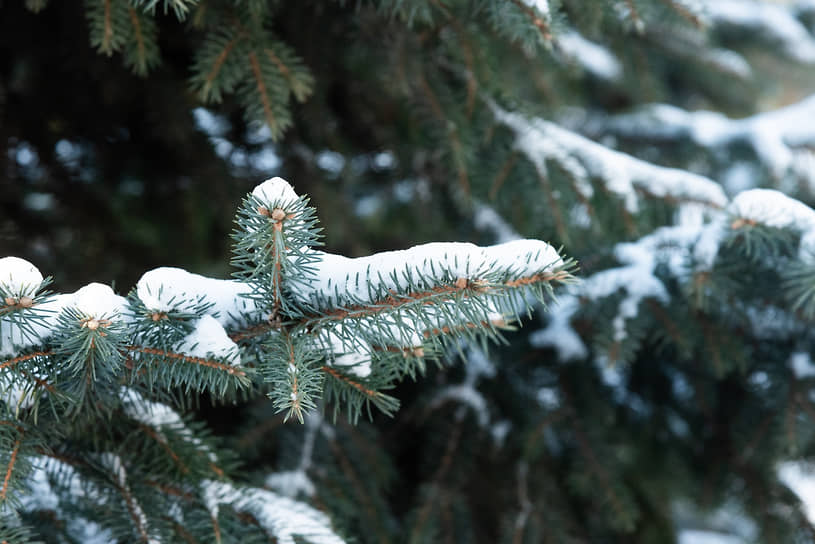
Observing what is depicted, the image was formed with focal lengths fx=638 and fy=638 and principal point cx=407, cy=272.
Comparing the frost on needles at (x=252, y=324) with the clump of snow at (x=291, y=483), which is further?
the clump of snow at (x=291, y=483)

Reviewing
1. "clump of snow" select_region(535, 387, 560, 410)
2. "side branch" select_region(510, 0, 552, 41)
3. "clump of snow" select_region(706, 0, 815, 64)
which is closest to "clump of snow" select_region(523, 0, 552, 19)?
"side branch" select_region(510, 0, 552, 41)

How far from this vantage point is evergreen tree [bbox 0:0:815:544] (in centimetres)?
84

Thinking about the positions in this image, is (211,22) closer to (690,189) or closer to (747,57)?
(690,189)

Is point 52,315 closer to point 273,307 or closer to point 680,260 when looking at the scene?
point 273,307

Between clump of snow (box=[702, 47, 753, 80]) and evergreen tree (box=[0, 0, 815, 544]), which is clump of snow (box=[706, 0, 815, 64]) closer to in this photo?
clump of snow (box=[702, 47, 753, 80])

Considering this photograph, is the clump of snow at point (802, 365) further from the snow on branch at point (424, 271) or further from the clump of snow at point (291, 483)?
the clump of snow at point (291, 483)

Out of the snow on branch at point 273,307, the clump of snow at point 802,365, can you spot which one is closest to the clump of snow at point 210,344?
the snow on branch at point 273,307

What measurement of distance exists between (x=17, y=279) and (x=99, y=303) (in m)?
0.10

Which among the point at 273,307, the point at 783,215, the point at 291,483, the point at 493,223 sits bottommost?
the point at 291,483

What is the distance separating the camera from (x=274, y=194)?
764 mm

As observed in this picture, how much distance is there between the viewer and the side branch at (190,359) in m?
0.81

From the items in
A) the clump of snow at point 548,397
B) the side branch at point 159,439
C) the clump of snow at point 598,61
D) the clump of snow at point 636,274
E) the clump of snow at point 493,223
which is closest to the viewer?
the side branch at point 159,439

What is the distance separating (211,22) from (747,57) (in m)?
2.79

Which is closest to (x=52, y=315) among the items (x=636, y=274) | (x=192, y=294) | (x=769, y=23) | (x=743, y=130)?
(x=192, y=294)
